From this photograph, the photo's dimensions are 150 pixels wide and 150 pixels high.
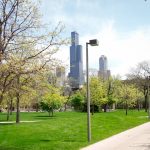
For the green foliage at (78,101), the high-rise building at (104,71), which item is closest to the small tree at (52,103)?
the green foliage at (78,101)

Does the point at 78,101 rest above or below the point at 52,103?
above

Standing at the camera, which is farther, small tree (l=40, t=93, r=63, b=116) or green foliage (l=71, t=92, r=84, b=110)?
green foliage (l=71, t=92, r=84, b=110)

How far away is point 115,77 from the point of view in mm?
94500

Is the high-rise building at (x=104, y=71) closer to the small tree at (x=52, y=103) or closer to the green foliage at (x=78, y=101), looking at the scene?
the green foliage at (x=78, y=101)

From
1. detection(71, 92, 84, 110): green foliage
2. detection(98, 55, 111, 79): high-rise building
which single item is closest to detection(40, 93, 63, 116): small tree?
detection(71, 92, 84, 110): green foliage

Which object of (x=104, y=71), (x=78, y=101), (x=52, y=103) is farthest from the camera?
(x=104, y=71)

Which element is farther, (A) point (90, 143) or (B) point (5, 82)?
(A) point (90, 143)

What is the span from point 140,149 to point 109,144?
2393 millimetres

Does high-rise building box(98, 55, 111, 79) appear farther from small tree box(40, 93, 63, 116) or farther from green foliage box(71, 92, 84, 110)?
small tree box(40, 93, 63, 116)

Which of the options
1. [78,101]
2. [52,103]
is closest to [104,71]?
[78,101]

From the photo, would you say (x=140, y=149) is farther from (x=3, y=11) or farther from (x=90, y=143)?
(x=3, y=11)

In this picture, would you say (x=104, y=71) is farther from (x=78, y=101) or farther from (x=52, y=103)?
(x=52, y=103)

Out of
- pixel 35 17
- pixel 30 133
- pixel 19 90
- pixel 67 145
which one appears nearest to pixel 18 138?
pixel 30 133

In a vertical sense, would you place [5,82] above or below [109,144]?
above
